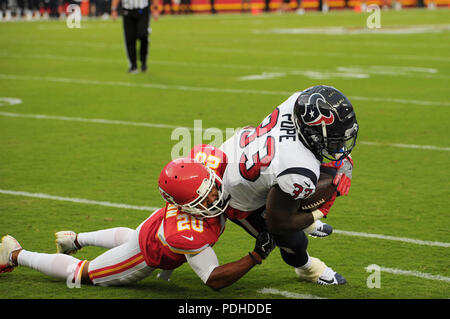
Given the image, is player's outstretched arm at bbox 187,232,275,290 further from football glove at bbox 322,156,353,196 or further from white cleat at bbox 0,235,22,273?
white cleat at bbox 0,235,22,273

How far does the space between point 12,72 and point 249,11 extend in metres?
23.2

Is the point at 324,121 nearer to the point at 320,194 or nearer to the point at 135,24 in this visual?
the point at 320,194

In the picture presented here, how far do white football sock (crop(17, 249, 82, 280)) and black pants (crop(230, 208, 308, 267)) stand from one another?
0.95 m

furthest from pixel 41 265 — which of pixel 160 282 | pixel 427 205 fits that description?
pixel 427 205

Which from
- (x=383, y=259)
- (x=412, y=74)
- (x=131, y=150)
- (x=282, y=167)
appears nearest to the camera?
(x=282, y=167)

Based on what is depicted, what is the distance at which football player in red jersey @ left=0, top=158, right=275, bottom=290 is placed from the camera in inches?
157

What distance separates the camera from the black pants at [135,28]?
1327 cm

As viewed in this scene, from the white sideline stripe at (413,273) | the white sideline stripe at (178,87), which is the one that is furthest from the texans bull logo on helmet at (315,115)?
the white sideline stripe at (178,87)

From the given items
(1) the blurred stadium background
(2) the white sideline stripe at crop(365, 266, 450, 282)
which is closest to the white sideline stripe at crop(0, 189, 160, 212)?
(2) the white sideline stripe at crop(365, 266, 450, 282)

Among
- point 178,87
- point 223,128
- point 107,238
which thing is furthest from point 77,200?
point 178,87

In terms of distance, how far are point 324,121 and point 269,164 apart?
34cm

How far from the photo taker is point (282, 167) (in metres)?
3.82

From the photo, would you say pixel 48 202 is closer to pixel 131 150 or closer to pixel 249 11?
pixel 131 150

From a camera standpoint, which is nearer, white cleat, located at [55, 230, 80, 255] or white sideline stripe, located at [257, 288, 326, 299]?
white sideline stripe, located at [257, 288, 326, 299]
